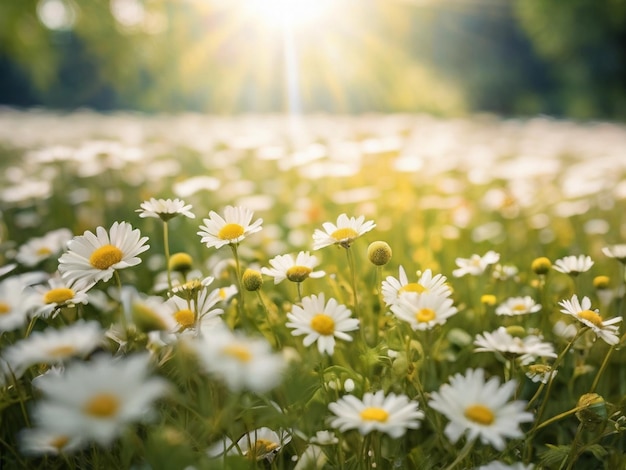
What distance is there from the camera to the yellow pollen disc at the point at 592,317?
1043 millimetres

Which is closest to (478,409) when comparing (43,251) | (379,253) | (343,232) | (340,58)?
(379,253)

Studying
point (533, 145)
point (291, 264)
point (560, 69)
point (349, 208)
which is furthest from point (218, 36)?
point (291, 264)

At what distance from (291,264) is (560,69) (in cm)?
2237

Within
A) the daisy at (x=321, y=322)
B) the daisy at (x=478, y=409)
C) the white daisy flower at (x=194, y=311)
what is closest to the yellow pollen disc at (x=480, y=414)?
the daisy at (x=478, y=409)

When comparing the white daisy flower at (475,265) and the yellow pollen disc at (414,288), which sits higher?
the yellow pollen disc at (414,288)

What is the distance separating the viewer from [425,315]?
0.98 m

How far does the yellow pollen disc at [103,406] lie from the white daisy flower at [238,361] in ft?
0.35

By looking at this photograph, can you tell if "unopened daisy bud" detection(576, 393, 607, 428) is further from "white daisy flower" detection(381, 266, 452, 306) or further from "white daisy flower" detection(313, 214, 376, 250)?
"white daisy flower" detection(313, 214, 376, 250)

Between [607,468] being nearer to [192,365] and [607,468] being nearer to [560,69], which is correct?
[192,365]

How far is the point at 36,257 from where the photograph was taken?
1.67m

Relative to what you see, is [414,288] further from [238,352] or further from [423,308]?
[238,352]

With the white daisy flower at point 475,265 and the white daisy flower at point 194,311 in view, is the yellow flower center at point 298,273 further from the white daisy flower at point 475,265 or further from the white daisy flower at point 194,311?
the white daisy flower at point 475,265

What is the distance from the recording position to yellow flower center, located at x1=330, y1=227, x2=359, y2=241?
3.90ft

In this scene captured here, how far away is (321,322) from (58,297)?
1.57ft
